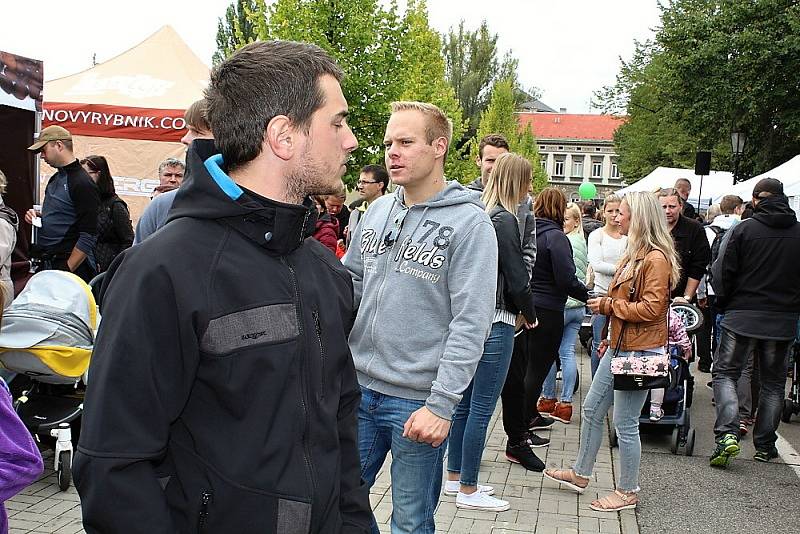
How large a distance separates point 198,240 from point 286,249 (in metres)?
0.22

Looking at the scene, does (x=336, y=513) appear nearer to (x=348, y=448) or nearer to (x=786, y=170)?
(x=348, y=448)

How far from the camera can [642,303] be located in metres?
5.25

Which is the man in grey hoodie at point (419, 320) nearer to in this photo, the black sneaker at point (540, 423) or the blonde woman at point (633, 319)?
the blonde woman at point (633, 319)

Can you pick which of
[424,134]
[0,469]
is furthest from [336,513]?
[424,134]

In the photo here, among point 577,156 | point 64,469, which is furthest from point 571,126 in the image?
point 64,469

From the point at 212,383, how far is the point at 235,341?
0.10m

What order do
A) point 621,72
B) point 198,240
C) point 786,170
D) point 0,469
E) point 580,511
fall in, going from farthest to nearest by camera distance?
point 621,72
point 786,170
point 580,511
point 0,469
point 198,240

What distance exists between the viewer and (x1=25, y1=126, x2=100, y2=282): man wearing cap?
737cm

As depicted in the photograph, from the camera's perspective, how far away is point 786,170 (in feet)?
53.8

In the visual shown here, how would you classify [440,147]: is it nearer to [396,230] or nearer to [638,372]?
[396,230]

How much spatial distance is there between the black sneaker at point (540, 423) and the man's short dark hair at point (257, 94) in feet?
18.8

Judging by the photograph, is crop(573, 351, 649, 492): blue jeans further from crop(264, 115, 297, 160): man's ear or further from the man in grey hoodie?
crop(264, 115, 297, 160): man's ear

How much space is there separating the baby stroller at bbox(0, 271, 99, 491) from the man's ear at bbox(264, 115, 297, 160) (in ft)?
12.1

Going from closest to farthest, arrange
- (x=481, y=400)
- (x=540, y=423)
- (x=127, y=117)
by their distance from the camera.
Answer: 1. (x=481, y=400)
2. (x=540, y=423)
3. (x=127, y=117)
